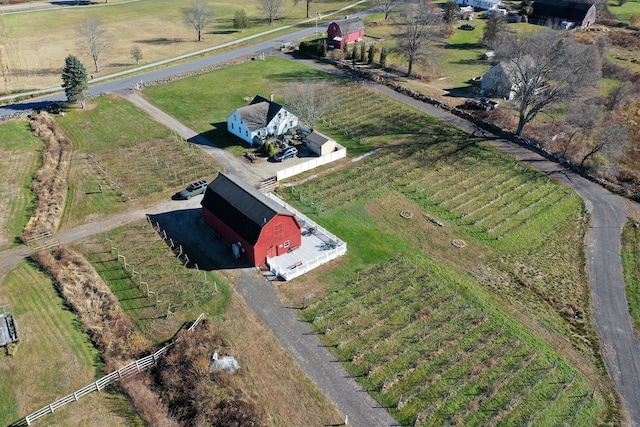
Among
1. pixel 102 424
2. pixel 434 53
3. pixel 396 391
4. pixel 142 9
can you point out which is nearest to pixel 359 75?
pixel 434 53

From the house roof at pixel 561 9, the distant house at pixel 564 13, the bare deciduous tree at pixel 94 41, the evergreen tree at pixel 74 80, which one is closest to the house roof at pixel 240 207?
the evergreen tree at pixel 74 80

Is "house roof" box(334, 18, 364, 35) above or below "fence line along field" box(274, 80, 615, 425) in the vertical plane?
above

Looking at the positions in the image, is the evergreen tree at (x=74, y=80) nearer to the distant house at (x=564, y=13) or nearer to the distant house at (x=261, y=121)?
the distant house at (x=261, y=121)

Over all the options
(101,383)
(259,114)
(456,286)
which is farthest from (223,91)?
(101,383)

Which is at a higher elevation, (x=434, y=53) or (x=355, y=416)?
(x=434, y=53)

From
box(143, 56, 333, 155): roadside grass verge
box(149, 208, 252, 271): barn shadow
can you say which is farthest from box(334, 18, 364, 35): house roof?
box(149, 208, 252, 271): barn shadow

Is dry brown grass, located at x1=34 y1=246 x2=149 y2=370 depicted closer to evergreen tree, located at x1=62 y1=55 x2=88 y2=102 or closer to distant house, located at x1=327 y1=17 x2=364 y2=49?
evergreen tree, located at x1=62 y1=55 x2=88 y2=102

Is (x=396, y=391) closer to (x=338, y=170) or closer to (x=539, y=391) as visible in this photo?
(x=539, y=391)

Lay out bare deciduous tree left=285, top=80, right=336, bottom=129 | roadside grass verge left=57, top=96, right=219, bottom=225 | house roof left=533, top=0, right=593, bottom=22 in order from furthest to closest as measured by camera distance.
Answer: house roof left=533, top=0, right=593, bottom=22
bare deciduous tree left=285, top=80, right=336, bottom=129
roadside grass verge left=57, top=96, right=219, bottom=225
